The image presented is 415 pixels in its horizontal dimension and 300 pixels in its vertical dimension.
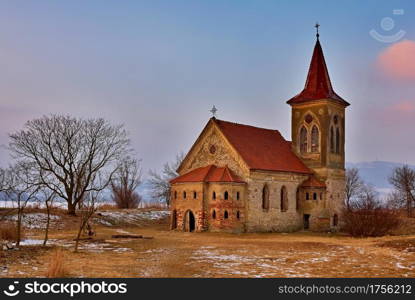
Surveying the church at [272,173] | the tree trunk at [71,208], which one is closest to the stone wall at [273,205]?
A: the church at [272,173]

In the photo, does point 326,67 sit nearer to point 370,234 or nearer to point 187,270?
point 370,234

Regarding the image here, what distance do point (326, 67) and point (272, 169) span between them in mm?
14312

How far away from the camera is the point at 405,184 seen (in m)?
71.0

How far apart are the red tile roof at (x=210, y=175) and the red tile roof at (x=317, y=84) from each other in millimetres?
11763

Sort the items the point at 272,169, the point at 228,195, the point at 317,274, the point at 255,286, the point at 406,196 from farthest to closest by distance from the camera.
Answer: the point at 406,196 → the point at 272,169 → the point at 228,195 → the point at 317,274 → the point at 255,286

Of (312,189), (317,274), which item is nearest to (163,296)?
(317,274)

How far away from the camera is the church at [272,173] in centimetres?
4162

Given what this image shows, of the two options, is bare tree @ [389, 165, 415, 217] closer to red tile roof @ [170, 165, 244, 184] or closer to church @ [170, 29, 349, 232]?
church @ [170, 29, 349, 232]

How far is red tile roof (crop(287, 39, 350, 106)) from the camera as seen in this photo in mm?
48500

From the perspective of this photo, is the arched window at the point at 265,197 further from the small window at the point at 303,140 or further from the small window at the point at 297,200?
the small window at the point at 303,140

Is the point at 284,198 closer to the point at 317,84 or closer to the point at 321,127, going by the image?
the point at 321,127

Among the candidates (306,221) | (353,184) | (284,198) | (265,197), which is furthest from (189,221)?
(353,184)

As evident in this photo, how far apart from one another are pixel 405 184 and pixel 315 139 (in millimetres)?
29507

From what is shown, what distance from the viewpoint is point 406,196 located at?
6981cm
